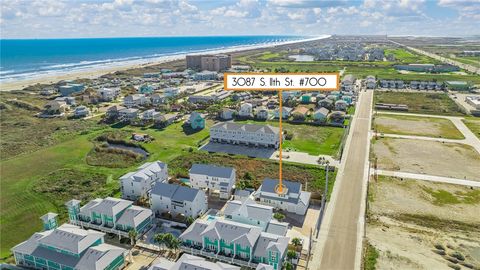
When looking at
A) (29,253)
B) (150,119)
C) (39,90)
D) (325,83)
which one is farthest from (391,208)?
(39,90)

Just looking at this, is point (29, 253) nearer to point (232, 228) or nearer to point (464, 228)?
point (232, 228)

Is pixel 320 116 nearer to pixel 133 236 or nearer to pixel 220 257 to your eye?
pixel 220 257

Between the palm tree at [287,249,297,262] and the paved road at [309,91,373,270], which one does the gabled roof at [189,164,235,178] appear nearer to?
the paved road at [309,91,373,270]

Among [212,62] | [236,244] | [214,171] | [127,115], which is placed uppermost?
[212,62]

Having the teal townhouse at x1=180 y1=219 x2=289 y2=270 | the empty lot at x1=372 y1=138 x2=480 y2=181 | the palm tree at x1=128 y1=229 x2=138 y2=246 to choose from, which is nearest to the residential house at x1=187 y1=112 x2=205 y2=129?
the empty lot at x1=372 y1=138 x2=480 y2=181

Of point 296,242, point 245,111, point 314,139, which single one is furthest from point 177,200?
point 245,111

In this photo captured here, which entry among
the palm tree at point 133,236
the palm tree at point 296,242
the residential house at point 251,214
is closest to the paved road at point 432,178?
the residential house at point 251,214
